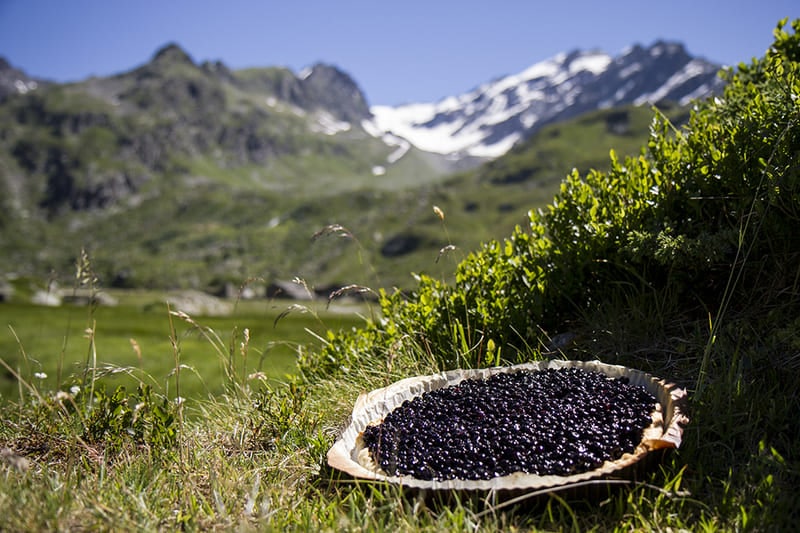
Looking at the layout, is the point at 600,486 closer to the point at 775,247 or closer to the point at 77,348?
the point at 775,247

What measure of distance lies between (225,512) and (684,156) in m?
6.11

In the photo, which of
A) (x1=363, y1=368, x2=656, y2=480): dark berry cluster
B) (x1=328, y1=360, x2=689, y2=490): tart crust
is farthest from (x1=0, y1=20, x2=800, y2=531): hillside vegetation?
(x1=363, y1=368, x2=656, y2=480): dark berry cluster

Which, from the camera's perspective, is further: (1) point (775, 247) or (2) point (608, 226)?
(2) point (608, 226)

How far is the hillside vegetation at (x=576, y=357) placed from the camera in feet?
11.9

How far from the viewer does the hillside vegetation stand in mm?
3641

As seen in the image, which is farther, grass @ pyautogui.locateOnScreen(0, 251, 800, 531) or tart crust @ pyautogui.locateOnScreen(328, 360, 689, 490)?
tart crust @ pyautogui.locateOnScreen(328, 360, 689, 490)

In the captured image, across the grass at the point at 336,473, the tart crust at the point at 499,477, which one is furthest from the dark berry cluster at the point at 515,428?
the grass at the point at 336,473

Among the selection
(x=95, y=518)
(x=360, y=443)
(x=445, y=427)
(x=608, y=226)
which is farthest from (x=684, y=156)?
(x=95, y=518)

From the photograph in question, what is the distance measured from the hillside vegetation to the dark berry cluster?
30 centimetres

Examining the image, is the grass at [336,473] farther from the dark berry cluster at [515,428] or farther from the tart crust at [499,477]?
the dark berry cluster at [515,428]

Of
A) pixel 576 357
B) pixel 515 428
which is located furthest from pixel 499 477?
pixel 576 357

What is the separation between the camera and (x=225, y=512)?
12.2 feet

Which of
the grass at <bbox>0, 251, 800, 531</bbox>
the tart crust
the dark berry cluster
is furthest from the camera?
the dark berry cluster

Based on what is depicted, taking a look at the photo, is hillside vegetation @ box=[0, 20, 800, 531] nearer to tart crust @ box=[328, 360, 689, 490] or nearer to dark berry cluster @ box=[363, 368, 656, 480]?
tart crust @ box=[328, 360, 689, 490]
